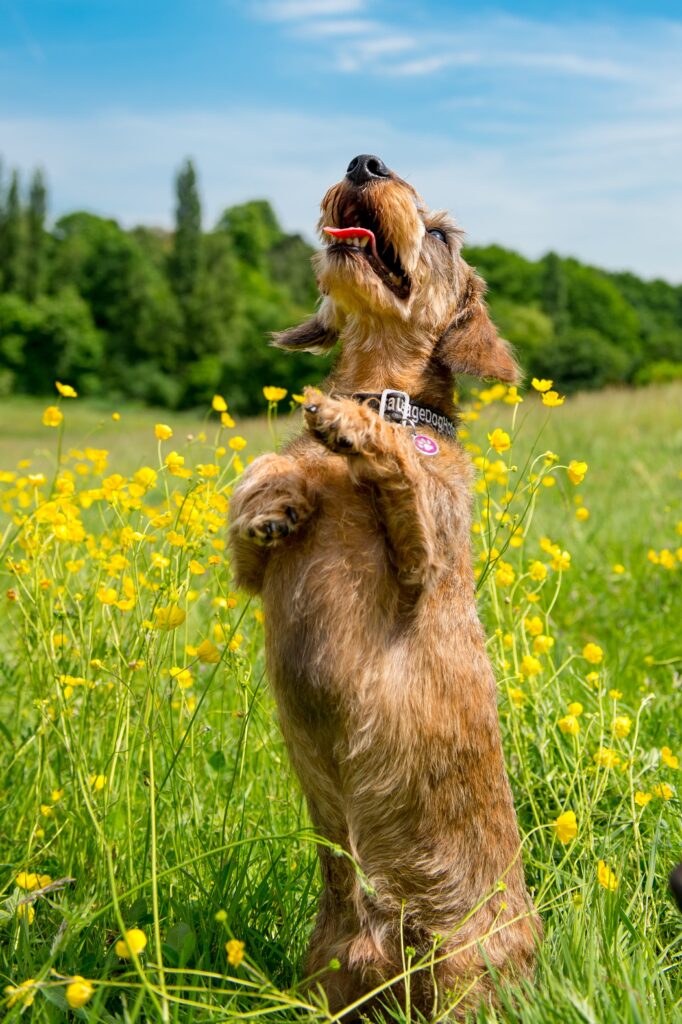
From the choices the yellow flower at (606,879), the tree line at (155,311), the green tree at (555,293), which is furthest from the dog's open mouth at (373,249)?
the green tree at (555,293)

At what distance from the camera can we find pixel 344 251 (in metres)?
2.72

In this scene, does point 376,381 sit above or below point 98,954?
above

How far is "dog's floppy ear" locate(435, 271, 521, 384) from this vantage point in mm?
2834

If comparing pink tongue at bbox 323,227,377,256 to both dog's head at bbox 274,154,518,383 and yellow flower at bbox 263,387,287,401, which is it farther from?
yellow flower at bbox 263,387,287,401

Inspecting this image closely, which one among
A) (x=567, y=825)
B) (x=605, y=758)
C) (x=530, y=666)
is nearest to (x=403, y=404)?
(x=530, y=666)

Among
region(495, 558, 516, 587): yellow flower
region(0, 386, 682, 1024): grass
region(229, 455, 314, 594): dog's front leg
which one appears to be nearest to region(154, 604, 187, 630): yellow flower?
region(0, 386, 682, 1024): grass

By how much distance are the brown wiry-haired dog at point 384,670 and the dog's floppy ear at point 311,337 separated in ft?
1.15

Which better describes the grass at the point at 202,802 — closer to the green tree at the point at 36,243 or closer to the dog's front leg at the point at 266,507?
the dog's front leg at the point at 266,507

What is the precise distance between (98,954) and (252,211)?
106 meters

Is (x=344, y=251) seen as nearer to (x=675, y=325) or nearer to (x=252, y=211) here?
(x=675, y=325)

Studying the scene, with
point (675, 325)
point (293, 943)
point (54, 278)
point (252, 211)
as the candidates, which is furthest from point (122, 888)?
point (252, 211)

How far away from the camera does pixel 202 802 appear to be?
345 centimetres

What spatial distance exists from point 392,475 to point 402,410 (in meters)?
0.46

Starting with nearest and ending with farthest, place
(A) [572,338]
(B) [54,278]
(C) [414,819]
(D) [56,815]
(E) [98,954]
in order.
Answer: (C) [414,819] < (E) [98,954] < (D) [56,815] < (A) [572,338] < (B) [54,278]
